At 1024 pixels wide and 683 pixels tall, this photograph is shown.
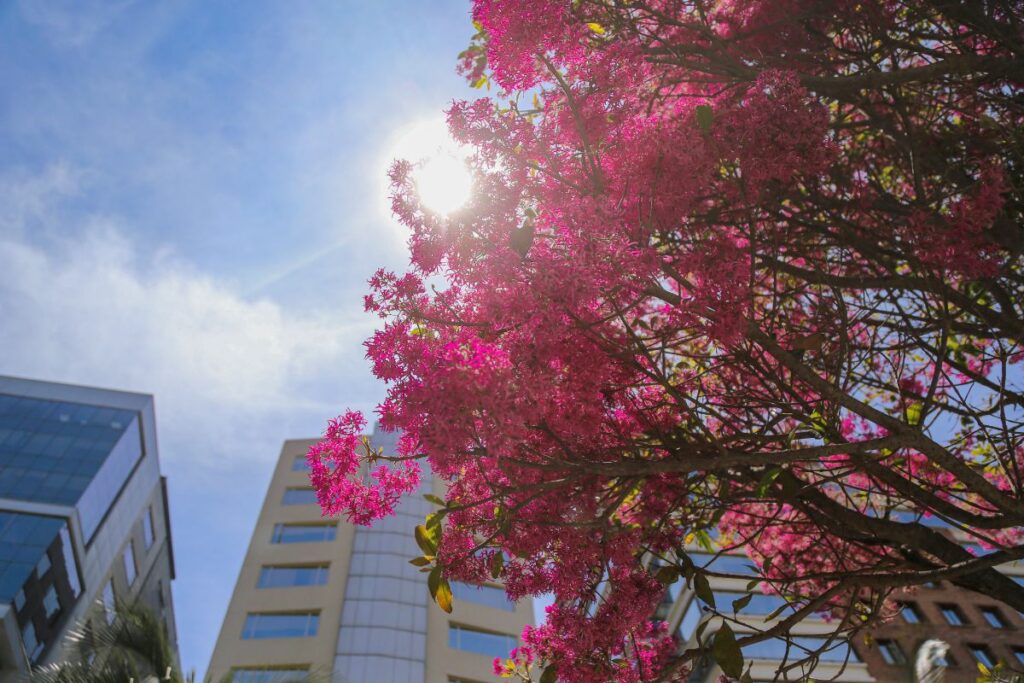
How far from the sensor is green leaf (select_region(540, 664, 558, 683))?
4176 mm

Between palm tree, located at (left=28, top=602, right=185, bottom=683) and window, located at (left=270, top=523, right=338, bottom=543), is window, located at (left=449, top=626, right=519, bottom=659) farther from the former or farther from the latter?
palm tree, located at (left=28, top=602, right=185, bottom=683)

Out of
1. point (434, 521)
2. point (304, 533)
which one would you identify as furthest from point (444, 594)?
point (304, 533)

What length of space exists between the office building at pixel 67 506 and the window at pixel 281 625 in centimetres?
421

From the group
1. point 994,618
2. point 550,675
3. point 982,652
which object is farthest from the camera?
point 994,618

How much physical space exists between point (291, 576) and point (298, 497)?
407cm

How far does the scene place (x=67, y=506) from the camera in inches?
1091

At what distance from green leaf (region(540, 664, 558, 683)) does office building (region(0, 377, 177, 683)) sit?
22650 millimetres

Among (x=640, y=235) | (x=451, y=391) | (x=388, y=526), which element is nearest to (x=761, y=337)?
(x=640, y=235)

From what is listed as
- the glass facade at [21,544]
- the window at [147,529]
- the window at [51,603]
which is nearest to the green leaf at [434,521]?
the glass facade at [21,544]

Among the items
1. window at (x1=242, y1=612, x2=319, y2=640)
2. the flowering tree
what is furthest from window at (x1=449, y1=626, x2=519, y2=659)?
the flowering tree

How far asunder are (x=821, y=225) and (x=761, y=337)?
2.57 m

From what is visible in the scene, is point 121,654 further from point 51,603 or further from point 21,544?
point 51,603

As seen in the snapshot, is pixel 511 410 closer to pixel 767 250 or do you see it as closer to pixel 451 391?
pixel 451 391

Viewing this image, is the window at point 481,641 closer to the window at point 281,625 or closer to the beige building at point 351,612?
the beige building at point 351,612
